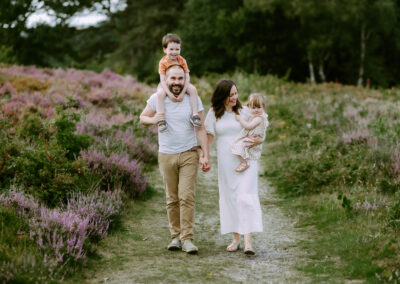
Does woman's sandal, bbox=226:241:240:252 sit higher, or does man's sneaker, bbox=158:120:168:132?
man's sneaker, bbox=158:120:168:132

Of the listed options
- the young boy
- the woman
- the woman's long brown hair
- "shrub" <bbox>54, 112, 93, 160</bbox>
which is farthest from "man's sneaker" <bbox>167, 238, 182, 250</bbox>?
"shrub" <bbox>54, 112, 93, 160</bbox>

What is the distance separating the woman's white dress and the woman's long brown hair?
0.21ft

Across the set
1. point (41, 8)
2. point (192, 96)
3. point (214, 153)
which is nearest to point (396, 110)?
point (214, 153)

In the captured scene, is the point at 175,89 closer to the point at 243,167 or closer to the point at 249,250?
the point at 243,167

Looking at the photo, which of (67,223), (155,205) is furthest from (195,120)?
(155,205)

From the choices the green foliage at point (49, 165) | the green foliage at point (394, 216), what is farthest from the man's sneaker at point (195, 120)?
the green foliage at point (394, 216)

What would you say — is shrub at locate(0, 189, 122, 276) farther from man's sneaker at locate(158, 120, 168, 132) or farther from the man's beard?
the man's beard

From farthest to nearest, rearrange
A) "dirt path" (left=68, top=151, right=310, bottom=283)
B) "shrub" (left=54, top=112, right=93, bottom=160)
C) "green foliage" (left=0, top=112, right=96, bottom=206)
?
"shrub" (left=54, top=112, right=93, bottom=160)
"green foliage" (left=0, top=112, right=96, bottom=206)
"dirt path" (left=68, top=151, right=310, bottom=283)

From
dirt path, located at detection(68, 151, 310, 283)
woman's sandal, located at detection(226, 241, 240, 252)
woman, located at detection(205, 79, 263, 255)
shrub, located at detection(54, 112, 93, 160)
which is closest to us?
dirt path, located at detection(68, 151, 310, 283)

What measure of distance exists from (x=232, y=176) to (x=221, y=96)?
3.10 feet

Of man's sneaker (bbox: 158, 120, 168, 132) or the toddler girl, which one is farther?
the toddler girl

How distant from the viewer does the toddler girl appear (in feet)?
16.9

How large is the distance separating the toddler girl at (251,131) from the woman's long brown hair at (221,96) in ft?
0.57

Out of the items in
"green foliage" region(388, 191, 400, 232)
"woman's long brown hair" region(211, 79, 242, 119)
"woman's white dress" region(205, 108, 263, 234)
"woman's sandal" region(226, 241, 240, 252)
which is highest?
"woman's long brown hair" region(211, 79, 242, 119)
